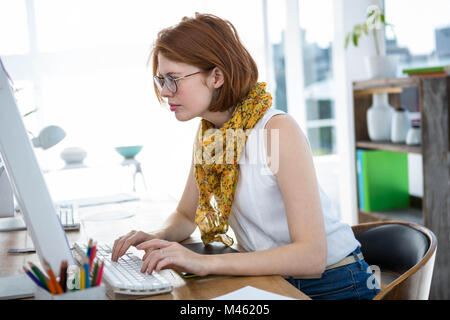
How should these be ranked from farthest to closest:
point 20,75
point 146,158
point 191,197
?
point 146,158, point 20,75, point 191,197

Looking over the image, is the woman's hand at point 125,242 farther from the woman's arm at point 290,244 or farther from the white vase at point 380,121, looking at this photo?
the white vase at point 380,121

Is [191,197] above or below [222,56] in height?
below

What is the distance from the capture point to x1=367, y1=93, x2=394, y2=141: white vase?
2867 millimetres

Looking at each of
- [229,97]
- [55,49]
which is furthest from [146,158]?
[229,97]

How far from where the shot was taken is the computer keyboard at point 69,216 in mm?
1671

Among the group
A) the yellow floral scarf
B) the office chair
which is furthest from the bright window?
the yellow floral scarf

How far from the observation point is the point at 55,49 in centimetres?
364

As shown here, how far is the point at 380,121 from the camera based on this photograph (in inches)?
113

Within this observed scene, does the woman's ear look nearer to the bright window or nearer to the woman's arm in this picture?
the woman's arm
